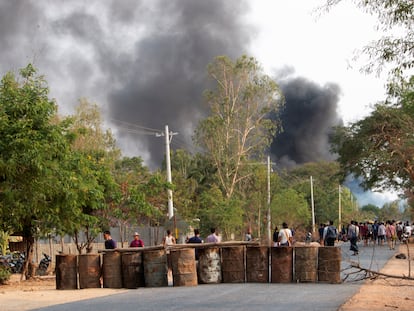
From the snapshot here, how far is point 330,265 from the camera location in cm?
2077

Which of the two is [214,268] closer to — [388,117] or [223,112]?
[388,117]

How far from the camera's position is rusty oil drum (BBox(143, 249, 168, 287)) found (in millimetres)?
21516

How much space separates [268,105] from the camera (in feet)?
196

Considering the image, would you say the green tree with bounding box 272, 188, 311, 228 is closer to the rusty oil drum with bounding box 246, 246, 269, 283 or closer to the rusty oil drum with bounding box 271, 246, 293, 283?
the rusty oil drum with bounding box 246, 246, 269, 283

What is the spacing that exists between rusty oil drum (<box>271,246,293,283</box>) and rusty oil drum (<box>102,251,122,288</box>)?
170 inches

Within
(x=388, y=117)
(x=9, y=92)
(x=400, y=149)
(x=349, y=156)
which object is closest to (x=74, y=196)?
(x=9, y=92)

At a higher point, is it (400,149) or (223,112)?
(223,112)

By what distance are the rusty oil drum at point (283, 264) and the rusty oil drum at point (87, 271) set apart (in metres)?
4.97

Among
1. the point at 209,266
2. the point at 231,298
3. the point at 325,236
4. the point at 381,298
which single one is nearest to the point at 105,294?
the point at 209,266

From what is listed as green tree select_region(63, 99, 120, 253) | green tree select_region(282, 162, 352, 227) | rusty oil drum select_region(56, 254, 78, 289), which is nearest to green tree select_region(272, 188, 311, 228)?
green tree select_region(282, 162, 352, 227)

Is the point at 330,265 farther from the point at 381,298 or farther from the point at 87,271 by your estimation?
the point at 87,271

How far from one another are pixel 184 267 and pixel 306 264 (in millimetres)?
3308

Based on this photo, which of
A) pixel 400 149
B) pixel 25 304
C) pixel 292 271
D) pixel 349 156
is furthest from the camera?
pixel 349 156

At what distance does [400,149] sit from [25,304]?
96.7 feet
